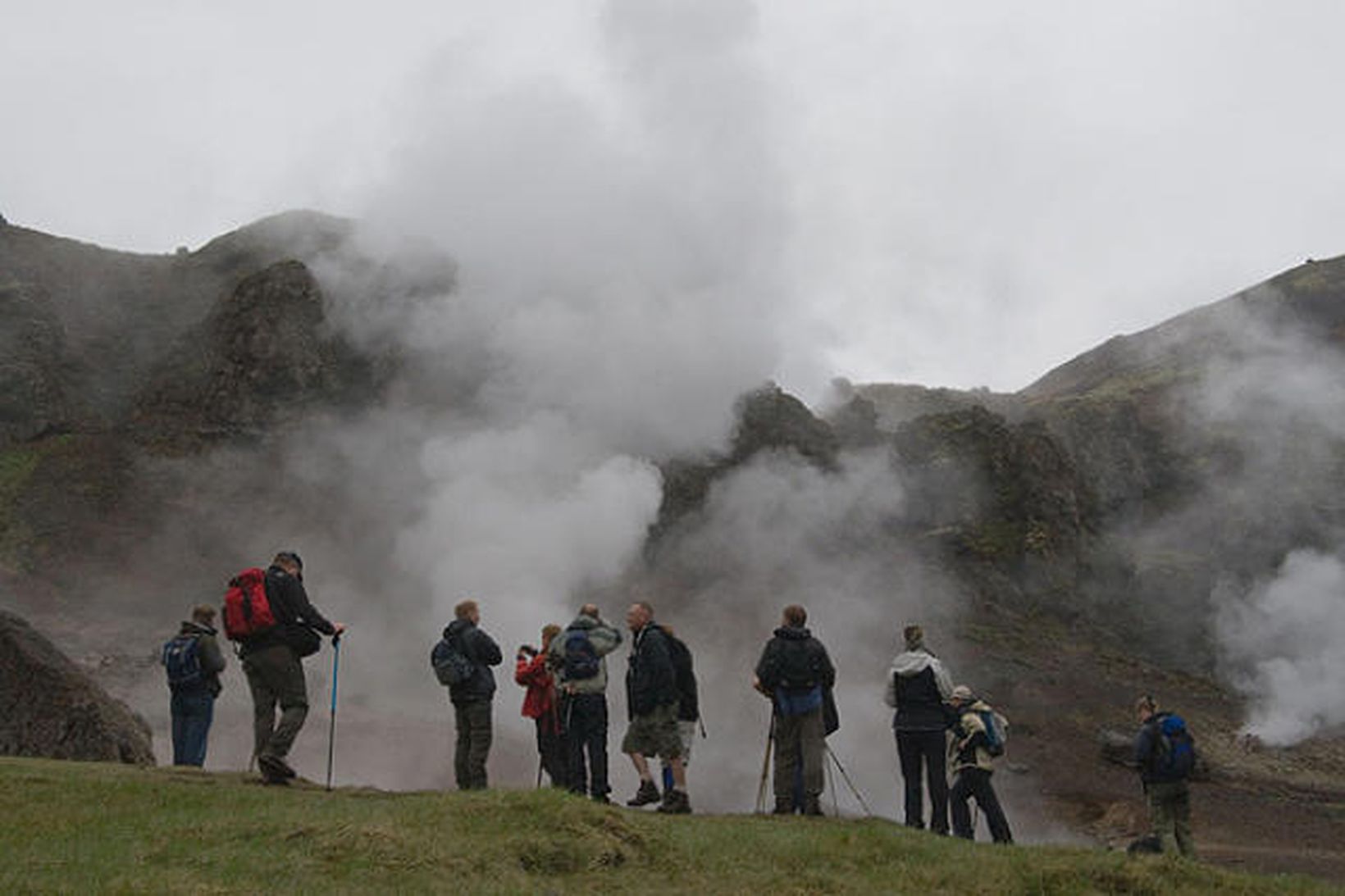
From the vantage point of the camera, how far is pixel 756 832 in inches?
366

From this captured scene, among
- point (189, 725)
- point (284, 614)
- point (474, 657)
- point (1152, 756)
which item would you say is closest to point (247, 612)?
point (284, 614)

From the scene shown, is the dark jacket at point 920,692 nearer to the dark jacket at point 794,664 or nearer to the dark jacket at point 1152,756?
the dark jacket at point 794,664

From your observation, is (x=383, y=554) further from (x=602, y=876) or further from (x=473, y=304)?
(x=602, y=876)

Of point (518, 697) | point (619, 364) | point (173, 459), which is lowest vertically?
point (518, 697)

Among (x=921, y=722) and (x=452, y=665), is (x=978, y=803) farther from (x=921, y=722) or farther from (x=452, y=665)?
(x=452, y=665)

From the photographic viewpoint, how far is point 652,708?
36.6 feet

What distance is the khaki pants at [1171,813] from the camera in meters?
11.2

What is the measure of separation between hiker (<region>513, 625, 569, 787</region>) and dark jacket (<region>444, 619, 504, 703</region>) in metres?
0.53

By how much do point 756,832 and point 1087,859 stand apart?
8.15ft

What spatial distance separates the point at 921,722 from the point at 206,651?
282 inches

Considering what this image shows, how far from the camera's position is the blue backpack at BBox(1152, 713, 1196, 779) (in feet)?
36.4

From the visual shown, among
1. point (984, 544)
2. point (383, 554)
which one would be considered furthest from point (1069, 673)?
point (383, 554)

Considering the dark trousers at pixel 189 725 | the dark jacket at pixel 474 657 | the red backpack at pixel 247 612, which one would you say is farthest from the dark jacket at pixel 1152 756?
the dark trousers at pixel 189 725

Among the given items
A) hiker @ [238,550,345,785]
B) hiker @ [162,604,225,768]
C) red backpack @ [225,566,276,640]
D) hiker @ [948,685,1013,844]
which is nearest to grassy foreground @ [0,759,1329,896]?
hiker @ [238,550,345,785]
